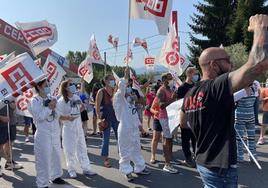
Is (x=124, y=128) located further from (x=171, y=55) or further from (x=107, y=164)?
(x=171, y=55)

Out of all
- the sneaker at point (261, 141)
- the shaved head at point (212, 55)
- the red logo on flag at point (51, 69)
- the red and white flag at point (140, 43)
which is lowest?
the sneaker at point (261, 141)

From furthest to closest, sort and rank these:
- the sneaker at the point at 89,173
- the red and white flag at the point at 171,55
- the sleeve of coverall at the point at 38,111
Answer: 1. the red and white flag at the point at 171,55
2. the sneaker at the point at 89,173
3. the sleeve of coverall at the point at 38,111

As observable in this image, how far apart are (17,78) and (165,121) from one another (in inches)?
115

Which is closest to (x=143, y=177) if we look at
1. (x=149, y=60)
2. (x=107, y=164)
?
(x=107, y=164)

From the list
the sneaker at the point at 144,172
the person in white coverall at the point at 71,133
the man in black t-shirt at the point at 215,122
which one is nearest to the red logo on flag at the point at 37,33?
the person in white coverall at the point at 71,133

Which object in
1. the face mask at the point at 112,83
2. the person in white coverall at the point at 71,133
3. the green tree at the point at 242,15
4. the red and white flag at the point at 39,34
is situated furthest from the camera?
the green tree at the point at 242,15

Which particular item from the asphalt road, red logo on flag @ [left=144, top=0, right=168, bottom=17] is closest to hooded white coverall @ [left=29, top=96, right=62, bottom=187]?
the asphalt road

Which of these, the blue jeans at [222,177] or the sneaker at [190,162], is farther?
the sneaker at [190,162]

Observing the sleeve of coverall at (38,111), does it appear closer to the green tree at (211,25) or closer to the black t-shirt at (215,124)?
the black t-shirt at (215,124)

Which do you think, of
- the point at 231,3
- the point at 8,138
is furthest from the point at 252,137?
the point at 231,3

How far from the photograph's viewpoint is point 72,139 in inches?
276

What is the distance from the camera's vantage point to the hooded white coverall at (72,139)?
6965 millimetres

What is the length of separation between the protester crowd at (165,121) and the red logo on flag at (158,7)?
4.17 ft

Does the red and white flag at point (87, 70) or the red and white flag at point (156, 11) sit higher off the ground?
the red and white flag at point (156, 11)
